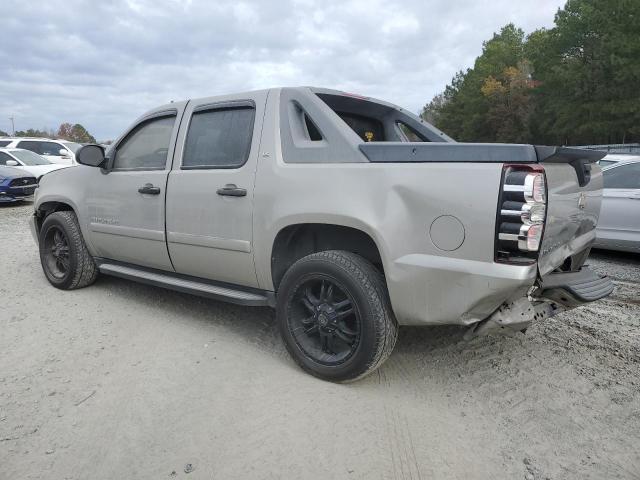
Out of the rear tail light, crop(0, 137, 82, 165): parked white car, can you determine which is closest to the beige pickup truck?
the rear tail light

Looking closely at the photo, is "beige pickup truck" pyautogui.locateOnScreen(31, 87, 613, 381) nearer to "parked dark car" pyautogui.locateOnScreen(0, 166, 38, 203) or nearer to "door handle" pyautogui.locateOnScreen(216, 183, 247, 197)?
"door handle" pyautogui.locateOnScreen(216, 183, 247, 197)

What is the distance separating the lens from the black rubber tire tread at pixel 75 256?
4.88 metres

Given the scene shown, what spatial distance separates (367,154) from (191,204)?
59.5 inches

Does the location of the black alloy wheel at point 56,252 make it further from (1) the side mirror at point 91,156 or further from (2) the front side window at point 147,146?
(2) the front side window at point 147,146

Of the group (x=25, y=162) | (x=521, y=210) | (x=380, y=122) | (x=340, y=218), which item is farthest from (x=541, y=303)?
(x=25, y=162)

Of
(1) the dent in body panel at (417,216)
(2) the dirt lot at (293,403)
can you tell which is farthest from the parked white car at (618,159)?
(1) the dent in body panel at (417,216)

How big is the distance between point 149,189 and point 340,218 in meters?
1.87

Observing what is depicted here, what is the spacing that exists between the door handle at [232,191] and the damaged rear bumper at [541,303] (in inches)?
67.8

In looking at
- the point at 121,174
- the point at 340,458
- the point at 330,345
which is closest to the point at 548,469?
the point at 340,458

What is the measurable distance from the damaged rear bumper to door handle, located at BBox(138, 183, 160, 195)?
2610 millimetres

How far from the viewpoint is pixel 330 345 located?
3.21 metres

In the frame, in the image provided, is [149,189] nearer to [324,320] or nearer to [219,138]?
[219,138]

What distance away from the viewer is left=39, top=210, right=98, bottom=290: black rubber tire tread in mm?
4879

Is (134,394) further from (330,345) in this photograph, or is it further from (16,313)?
(16,313)
